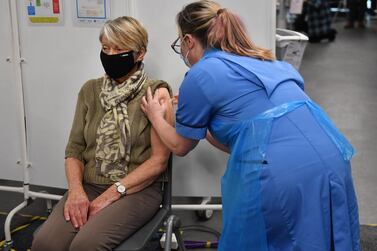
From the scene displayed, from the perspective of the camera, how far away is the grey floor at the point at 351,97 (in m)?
3.17

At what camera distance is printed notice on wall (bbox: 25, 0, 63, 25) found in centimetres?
249

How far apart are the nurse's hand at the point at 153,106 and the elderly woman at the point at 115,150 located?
0.04m

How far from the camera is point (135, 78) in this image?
2.12 meters

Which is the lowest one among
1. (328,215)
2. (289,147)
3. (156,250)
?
(156,250)

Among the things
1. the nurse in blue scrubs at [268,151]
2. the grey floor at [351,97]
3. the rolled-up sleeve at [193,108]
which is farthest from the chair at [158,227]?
the grey floor at [351,97]

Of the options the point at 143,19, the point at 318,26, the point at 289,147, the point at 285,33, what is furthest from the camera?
the point at 318,26

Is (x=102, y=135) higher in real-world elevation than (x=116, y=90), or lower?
lower

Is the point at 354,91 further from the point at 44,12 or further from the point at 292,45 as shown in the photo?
the point at 44,12

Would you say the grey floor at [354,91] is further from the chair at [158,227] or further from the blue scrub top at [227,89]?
the blue scrub top at [227,89]

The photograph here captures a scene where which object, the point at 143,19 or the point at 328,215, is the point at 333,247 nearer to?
the point at 328,215

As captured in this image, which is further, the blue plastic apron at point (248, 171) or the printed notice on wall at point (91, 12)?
the printed notice on wall at point (91, 12)

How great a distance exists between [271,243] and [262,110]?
16.2 inches

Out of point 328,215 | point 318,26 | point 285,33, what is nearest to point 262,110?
point 328,215

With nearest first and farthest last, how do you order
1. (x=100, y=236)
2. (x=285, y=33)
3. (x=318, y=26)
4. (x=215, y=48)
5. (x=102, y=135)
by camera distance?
(x=215, y=48), (x=100, y=236), (x=102, y=135), (x=285, y=33), (x=318, y=26)
